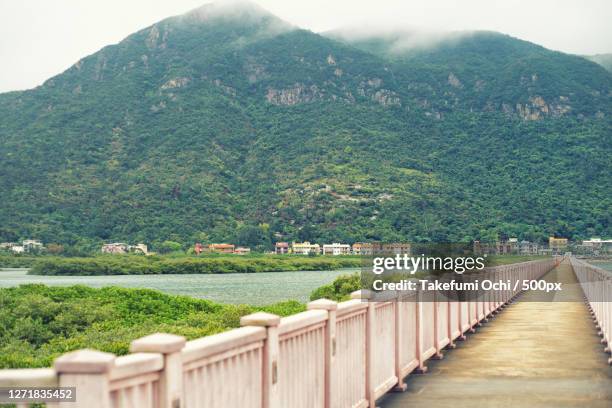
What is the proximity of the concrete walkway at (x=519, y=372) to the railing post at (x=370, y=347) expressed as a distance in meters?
0.56

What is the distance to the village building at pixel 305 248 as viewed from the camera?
132375 millimetres

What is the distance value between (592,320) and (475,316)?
3.63 meters

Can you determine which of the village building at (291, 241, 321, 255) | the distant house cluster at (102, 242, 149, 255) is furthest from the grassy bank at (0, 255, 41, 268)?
the village building at (291, 241, 321, 255)

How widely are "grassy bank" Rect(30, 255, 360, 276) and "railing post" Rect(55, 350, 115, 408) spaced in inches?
4106

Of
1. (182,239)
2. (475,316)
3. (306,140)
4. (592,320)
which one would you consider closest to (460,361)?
(475,316)

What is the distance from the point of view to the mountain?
13312 cm

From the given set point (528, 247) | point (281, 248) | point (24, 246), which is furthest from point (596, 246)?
point (24, 246)

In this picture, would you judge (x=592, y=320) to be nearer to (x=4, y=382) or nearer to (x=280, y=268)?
(x=4, y=382)

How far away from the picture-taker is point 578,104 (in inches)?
7269

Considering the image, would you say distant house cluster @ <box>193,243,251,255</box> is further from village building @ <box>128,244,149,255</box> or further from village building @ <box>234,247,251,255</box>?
village building @ <box>128,244,149,255</box>

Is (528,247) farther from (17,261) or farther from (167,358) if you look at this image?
(167,358)

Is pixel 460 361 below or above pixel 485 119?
below

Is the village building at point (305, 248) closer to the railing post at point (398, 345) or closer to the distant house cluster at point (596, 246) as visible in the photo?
the distant house cluster at point (596, 246)

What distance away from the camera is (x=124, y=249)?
409 ft
